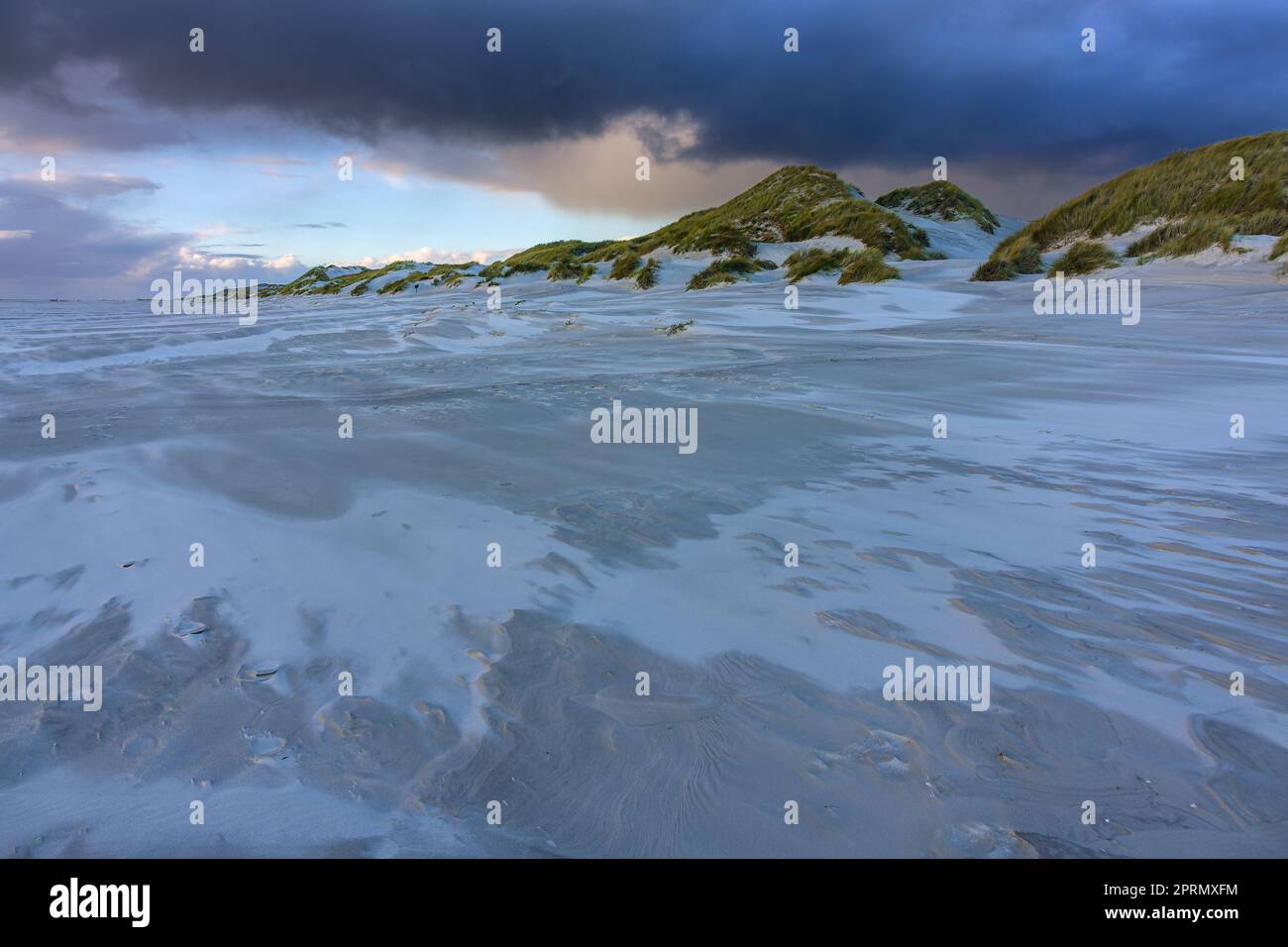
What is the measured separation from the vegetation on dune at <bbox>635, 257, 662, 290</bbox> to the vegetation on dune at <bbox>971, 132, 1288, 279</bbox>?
8.05m

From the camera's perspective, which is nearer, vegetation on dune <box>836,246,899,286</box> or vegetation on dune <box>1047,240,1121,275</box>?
vegetation on dune <box>1047,240,1121,275</box>

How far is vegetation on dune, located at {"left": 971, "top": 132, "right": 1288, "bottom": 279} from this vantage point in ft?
37.5

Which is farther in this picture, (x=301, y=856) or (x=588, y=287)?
(x=588, y=287)

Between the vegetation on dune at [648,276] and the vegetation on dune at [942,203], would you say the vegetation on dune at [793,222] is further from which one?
the vegetation on dune at [648,276]

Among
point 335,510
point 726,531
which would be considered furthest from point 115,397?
point 726,531

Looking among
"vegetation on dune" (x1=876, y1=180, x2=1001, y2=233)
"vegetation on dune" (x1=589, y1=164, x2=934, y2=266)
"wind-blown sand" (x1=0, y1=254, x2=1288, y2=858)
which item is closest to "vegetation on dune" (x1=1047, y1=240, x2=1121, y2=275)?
"vegetation on dune" (x1=589, y1=164, x2=934, y2=266)

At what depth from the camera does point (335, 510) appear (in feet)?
9.77

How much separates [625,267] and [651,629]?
797 inches

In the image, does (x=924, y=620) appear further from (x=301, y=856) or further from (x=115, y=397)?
A: (x=115, y=397)

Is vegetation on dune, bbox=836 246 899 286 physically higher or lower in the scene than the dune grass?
lower

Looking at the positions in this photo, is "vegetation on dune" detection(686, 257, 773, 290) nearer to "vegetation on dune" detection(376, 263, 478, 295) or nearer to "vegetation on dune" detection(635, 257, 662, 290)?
"vegetation on dune" detection(635, 257, 662, 290)

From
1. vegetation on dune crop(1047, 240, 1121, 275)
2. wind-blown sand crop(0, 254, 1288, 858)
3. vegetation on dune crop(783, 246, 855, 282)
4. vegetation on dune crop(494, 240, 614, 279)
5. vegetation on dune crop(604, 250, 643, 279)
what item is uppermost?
vegetation on dune crop(494, 240, 614, 279)

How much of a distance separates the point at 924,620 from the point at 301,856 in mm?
1702

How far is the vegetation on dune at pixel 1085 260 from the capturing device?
1232cm
